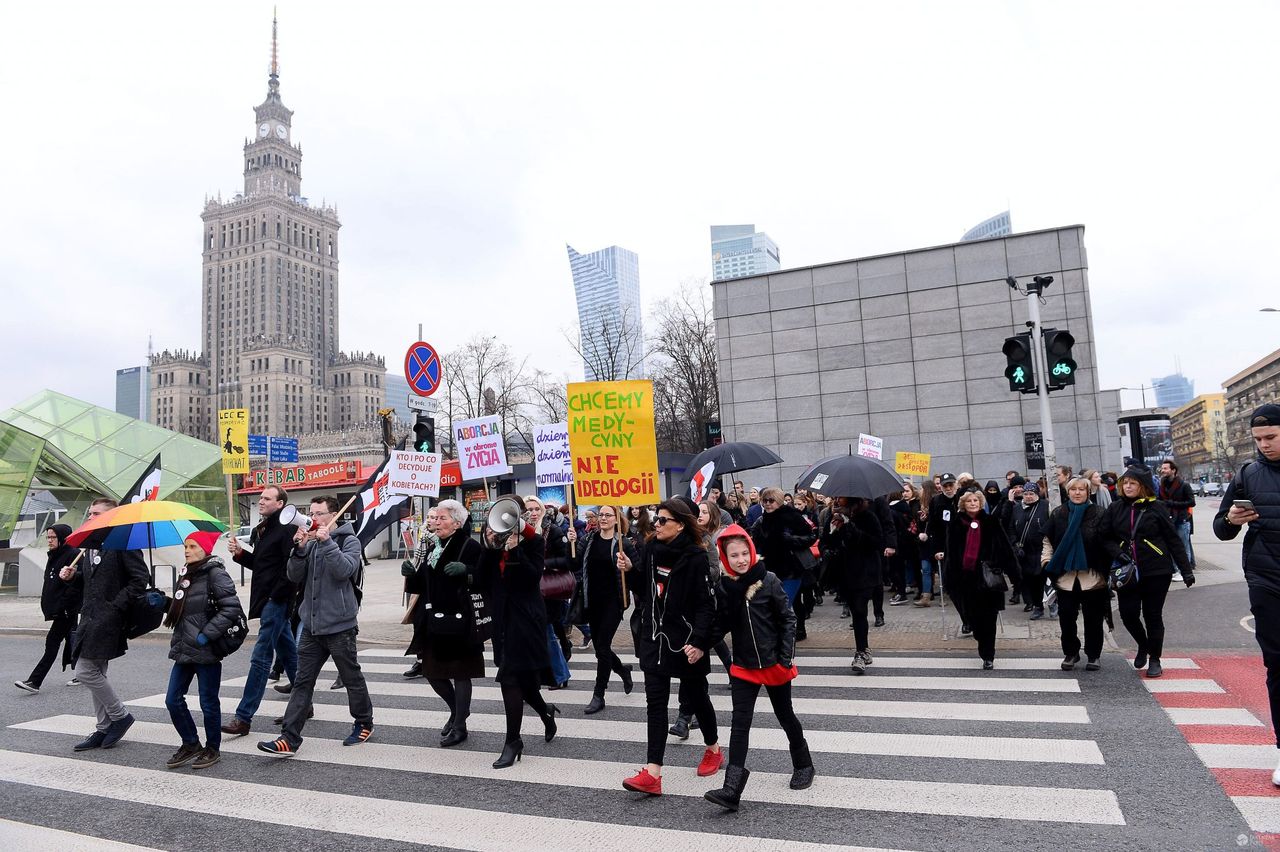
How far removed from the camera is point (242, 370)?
141 metres

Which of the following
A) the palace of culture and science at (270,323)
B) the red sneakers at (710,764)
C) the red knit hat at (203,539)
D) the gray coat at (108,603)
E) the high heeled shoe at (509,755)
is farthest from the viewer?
the palace of culture and science at (270,323)

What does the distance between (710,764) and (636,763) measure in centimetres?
61

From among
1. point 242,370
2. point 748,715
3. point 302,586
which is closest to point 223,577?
point 302,586

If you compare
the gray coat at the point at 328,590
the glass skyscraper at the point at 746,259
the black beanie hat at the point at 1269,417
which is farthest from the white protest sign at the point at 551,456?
the glass skyscraper at the point at 746,259

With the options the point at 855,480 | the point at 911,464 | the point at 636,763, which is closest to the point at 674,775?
the point at 636,763

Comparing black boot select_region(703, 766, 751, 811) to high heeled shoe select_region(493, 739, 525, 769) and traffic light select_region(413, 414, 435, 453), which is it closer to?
high heeled shoe select_region(493, 739, 525, 769)

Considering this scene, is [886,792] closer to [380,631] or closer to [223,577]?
[223,577]

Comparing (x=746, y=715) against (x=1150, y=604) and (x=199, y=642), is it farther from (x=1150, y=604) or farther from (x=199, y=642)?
(x=1150, y=604)

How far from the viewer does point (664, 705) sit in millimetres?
5266

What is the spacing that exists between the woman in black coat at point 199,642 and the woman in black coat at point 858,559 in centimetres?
587

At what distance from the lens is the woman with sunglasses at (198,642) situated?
6098 mm

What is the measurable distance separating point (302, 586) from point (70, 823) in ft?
9.20

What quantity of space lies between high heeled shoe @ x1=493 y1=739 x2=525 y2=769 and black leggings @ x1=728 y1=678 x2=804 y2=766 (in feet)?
5.63

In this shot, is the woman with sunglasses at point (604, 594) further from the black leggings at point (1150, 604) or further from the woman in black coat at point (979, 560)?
the black leggings at point (1150, 604)
